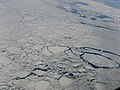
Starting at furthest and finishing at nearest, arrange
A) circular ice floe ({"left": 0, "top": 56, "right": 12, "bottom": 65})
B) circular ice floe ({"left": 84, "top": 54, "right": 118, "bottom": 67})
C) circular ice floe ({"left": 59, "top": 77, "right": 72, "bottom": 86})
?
1. circular ice floe ({"left": 84, "top": 54, "right": 118, "bottom": 67})
2. circular ice floe ({"left": 0, "top": 56, "right": 12, "bottom": 65})
3. circular ice floe ({"left": 59, "top": 77, "right": 72, "bottom": 86})

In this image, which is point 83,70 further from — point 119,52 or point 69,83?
point 119,52

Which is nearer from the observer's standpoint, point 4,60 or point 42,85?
point 42,85

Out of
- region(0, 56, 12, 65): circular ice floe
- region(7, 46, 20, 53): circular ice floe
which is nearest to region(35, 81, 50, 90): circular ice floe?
region(0, 56, 12, 65): circular ice floe

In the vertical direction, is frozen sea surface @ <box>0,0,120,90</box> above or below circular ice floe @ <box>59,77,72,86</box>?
above

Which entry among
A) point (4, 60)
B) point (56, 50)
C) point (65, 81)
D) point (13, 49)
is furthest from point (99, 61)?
point (4, 60)

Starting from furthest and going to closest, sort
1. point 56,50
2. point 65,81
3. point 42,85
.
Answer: point 56,50, point 65,81, point 42,85

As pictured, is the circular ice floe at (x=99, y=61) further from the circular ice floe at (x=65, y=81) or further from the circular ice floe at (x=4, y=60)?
the circular ice floe at (x=4, y=60)

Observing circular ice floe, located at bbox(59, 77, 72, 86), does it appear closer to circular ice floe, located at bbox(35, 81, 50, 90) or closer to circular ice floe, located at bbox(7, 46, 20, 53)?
circular ice floe, located at bbox(35, 81, 50, 90)

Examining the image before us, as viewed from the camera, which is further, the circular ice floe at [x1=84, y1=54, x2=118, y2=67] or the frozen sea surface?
the circular ice floe at [x1=84, y1=54, x2=118, y2=67]

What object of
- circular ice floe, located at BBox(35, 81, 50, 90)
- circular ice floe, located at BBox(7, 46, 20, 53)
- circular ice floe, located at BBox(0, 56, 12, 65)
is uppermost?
circular ice floe, located at BBox(7, 46, 20, 53)

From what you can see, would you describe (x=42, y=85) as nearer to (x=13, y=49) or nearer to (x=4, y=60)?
(x=4, y=60)

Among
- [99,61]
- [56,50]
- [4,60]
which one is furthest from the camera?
[56,50]
